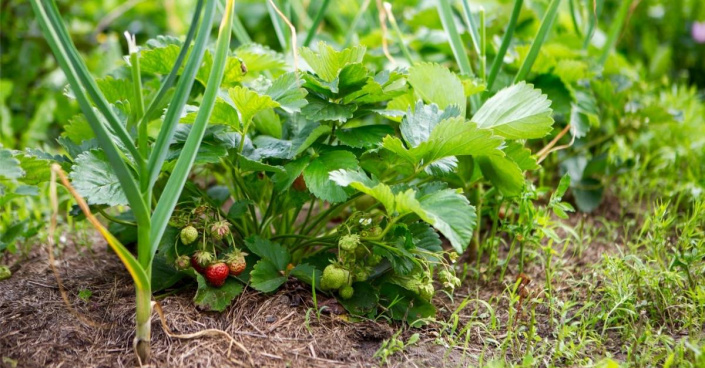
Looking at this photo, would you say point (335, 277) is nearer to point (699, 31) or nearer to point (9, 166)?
point (9, 166)

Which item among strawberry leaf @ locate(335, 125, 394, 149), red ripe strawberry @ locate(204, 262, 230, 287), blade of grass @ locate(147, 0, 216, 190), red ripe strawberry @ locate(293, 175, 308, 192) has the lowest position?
red ripe strawberry @ locate(204, 262, 230, 287)

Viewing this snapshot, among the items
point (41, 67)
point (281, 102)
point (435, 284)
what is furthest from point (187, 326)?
point (41, 67)

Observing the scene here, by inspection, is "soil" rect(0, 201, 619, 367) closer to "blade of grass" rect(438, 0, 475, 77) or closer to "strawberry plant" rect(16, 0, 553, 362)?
"strawberry plant" rect(16, 0, 553, 362)

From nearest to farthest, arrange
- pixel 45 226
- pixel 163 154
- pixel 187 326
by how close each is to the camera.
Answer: pixel 163 154 < pixel 187 326 < pixel 45 226

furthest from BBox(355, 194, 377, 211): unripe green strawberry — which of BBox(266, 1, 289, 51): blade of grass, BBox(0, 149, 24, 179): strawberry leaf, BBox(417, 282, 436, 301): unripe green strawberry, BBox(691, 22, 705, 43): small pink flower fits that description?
BBox(691, 22, 705, 43): small pink flower

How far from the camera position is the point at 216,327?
1281 millimetres

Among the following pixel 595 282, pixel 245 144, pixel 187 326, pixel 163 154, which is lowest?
pixel 595 282

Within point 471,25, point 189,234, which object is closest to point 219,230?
point 189,234

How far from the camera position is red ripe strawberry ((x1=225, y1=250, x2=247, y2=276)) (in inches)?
51.3

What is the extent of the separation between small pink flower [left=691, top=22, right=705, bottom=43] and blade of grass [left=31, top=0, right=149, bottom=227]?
2988mm

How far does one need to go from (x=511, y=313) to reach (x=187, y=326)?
0.66m

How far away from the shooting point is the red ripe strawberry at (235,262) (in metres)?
1.30

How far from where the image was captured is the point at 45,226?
5.76ft

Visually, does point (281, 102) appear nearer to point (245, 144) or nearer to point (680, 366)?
point (245, 144)
